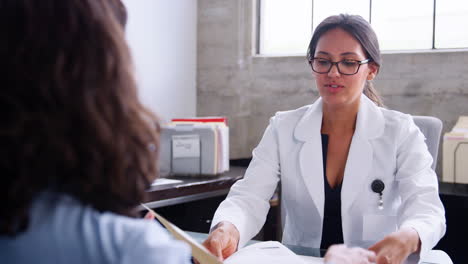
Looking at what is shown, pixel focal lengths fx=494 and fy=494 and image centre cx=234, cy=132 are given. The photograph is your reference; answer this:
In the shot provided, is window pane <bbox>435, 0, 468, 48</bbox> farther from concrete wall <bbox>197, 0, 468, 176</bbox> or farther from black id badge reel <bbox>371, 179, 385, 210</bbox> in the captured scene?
black id badge reel <bbox>371, 179, 385, 210</bbox>

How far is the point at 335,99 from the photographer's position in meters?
1.87

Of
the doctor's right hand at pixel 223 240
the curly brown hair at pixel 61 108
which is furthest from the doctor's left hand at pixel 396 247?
the curly brown hair at pixel 61 108

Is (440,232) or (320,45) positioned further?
(320,45)

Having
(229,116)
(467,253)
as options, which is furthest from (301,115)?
(229,116)

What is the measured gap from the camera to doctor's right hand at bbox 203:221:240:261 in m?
1.35

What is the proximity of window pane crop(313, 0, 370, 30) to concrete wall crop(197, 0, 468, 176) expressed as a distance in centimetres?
37

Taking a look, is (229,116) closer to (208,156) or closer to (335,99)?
(208,156)

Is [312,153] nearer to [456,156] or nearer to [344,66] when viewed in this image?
[344,66]

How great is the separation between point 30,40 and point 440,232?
135 cm

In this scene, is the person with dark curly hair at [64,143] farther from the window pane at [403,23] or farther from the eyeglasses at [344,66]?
the window pane at [403,23]

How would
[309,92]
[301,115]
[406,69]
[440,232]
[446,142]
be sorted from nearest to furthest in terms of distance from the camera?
[440,232] < [301,115] < [446,142] < [406,69] < [309,92]

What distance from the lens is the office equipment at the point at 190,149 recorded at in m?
2.86

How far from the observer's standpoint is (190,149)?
287 centimetres

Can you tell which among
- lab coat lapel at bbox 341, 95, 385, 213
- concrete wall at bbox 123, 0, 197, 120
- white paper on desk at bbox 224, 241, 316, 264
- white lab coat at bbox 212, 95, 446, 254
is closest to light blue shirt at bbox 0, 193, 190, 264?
white paper on desk at bbox 224, 241, 316, 264
